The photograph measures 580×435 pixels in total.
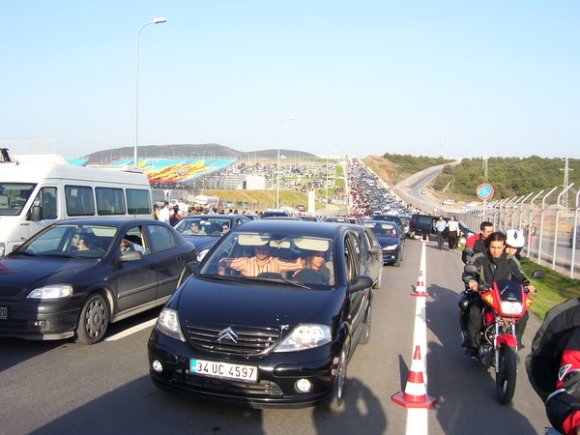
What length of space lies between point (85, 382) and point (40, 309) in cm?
133

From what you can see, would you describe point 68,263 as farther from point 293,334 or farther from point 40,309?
point 293,334

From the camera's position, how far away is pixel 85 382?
18.7 ft

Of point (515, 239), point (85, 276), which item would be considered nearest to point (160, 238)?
point (85, 276)

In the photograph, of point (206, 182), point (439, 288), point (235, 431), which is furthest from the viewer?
point (206, 182)

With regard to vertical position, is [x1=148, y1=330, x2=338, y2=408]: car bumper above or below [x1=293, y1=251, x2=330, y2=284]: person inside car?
below

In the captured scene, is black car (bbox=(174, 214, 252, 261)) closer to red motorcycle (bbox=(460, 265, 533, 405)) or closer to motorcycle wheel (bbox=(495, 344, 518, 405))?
red motorcycle (bbox=(460, 265, 533, 405))

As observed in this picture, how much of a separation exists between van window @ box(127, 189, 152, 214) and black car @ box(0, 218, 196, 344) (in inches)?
276

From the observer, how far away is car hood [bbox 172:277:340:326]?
16.5 feet

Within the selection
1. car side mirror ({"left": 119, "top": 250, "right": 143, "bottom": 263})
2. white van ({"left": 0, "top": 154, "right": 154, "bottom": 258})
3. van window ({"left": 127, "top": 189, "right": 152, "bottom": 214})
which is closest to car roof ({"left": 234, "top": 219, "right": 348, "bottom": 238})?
car side mirror ({"left": 119, "top": 250, "right": 143, "bottom": 263})

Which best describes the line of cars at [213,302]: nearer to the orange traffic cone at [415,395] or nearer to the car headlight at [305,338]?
the car headlight at [305,338]

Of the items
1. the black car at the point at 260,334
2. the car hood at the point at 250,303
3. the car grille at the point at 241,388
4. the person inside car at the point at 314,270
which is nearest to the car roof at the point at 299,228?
the person inside car at the point at 314,270

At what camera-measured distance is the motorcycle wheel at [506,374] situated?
5.56m

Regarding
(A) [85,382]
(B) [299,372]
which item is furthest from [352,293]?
(A) [85,382]

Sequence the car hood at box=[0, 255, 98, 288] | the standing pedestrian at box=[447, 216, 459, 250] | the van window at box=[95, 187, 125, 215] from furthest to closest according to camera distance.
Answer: the standing pedestrian at box=[447, 216, 459, 250] < the van window at box=[95, 187, 125, 215] < the car hood at box=[0, 255, 98, 288]
